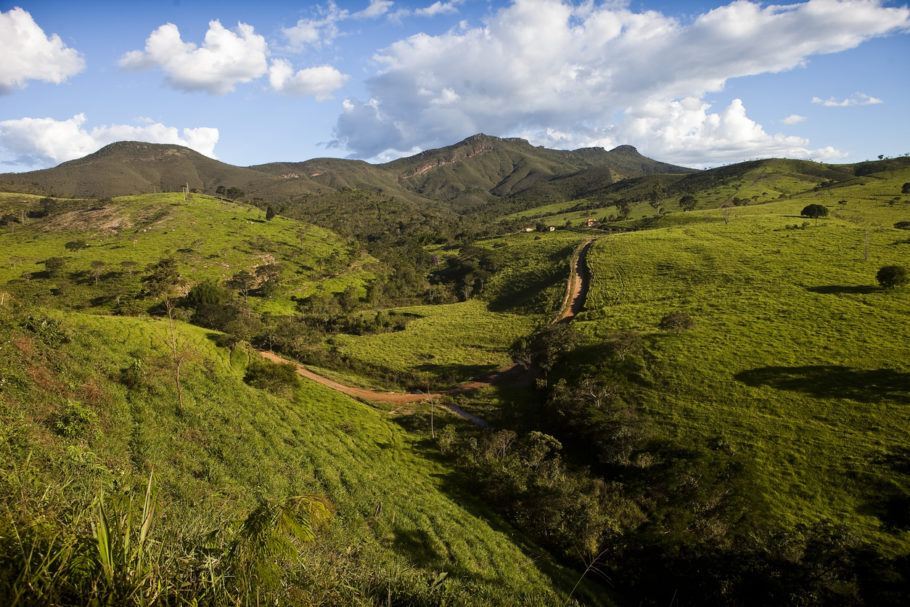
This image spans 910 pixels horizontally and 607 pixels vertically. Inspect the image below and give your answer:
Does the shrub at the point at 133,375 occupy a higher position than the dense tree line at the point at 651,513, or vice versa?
the shrub at the point at 133,375

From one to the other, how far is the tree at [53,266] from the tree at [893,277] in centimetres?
13541

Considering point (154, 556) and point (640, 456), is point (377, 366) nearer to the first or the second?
point (640, 456)

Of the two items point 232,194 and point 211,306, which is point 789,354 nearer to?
point 211,306

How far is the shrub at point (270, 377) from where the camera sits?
33.6 metres

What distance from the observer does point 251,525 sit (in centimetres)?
564

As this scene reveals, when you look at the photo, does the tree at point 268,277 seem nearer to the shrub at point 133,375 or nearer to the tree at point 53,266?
the tree at point 53,266

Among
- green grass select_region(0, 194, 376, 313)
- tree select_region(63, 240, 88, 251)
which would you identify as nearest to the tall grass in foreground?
green grass select_region(0, 194, 376, 313)

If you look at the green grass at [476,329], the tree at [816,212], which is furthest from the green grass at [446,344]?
the tree at [816,212]

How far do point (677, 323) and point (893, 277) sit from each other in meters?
25.3

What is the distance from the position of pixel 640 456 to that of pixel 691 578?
9.95m

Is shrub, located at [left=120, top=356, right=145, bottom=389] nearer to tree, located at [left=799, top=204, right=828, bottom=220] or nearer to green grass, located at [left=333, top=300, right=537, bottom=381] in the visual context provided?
green grass, located at [left=333, top=300, right=537, bottom=381]

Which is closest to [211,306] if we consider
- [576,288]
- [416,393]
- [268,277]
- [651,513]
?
[268,277]

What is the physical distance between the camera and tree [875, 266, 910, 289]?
4934 cm

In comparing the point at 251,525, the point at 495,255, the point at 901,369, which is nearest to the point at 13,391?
the point at 251,525
